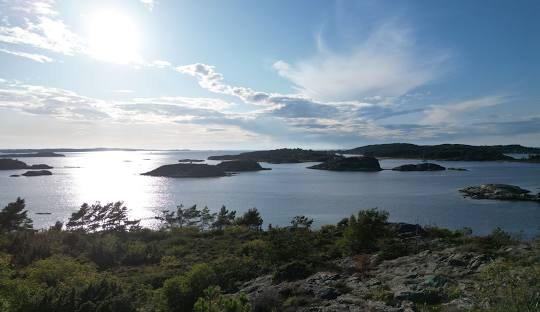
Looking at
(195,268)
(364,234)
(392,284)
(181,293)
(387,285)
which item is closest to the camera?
(387,285)

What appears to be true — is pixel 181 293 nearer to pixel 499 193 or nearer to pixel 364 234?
pixel 364 234

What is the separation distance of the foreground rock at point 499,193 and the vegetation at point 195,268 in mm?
75361

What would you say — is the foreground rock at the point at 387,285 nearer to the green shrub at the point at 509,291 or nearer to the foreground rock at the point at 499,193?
the green shrub at the point at 509,291

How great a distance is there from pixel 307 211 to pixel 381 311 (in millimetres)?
78599

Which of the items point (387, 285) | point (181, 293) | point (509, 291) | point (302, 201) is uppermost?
point (509, 291)

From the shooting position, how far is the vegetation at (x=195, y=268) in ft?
41.0

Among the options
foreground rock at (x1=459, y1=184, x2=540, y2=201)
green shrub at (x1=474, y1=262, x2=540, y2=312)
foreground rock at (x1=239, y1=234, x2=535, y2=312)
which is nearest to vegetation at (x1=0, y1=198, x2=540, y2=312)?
green shrub at (x1=474, y1=262, x2=540, y2=312)

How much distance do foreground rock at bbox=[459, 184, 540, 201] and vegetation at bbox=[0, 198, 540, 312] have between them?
Answer: 75.4 m

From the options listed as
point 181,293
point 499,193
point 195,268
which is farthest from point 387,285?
point 499,193

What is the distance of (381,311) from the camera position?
15.1m

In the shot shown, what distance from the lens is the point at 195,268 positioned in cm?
2189

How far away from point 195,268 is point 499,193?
111 metres

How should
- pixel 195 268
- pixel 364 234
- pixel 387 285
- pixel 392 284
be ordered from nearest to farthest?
pixel 387 285, pixel 392 284, pixel 195 268, pixel 364 234

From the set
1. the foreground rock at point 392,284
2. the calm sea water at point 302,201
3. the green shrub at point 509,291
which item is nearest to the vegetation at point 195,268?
the green shrub at point 509,291
